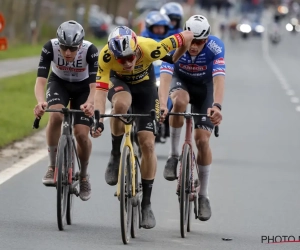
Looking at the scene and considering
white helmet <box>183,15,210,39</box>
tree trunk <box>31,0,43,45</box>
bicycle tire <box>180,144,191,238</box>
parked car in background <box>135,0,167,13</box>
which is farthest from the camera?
parked car in background <box>135,0,167,13</box>

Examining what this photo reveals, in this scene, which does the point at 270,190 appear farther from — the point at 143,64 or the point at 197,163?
the point at 143,64

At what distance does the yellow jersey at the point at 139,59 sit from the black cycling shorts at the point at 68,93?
73cm

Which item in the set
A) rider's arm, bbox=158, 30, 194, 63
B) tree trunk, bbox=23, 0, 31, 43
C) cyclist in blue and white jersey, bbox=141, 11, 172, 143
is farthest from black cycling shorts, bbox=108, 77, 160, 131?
tree trunk, bbox=23, 0, 31, 43

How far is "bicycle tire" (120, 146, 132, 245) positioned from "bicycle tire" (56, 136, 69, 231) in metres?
0.57

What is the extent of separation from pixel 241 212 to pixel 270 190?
6.59 feet

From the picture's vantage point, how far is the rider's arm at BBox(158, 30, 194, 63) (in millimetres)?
10109

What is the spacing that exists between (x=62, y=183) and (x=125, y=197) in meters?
0.69

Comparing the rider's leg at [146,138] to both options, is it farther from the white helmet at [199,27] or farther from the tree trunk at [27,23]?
the tree trunk at [27,23]

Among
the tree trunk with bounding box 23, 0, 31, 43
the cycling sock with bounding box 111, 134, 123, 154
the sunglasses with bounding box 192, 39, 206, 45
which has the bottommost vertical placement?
A: the cycling sock with bounding box 111, 134, 123, 154

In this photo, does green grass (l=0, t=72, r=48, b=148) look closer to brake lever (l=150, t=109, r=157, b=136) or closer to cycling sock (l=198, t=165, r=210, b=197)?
cycling sock (l=198, t=165, r=210, b=197)

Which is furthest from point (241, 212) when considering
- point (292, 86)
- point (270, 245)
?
point (292, 86)

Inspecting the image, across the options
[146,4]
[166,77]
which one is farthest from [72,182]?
[146,4]

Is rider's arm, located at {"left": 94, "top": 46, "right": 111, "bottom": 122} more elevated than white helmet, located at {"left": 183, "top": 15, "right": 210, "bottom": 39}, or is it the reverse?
white helmet, located at {"left": 183, "top": 15, "right": 210, "bottom": 39}

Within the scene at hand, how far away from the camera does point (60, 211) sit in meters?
9.87
